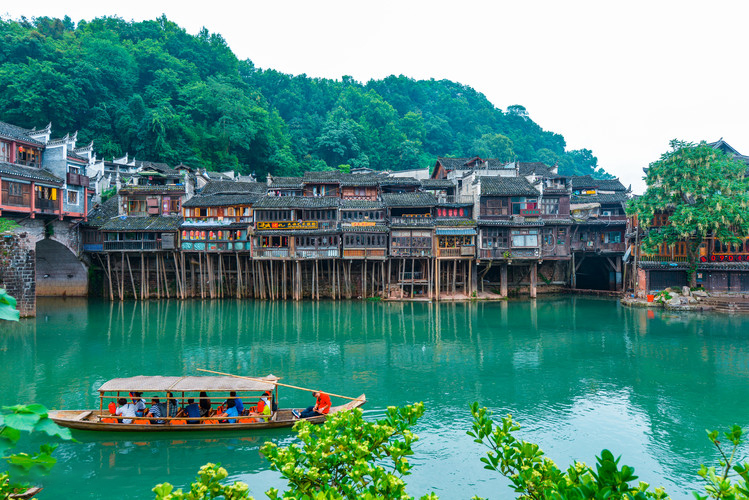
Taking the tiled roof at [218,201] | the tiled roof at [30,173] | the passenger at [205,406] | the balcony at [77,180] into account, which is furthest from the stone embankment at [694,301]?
the tiled roof at [30,173]

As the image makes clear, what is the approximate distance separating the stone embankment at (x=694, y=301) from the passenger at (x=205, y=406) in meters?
37.0

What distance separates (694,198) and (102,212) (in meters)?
55.8

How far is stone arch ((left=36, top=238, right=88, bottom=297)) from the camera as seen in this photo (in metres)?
45.4

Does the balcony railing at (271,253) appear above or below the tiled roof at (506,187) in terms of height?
below

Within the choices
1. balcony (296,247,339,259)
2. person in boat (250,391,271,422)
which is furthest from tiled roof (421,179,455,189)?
person in boat (250,391,271,422)

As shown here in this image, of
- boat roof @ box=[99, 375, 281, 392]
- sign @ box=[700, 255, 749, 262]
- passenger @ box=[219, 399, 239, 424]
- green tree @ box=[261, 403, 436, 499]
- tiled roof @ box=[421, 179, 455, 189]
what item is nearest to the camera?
green tree @ box=[261, 403, 436, 499]

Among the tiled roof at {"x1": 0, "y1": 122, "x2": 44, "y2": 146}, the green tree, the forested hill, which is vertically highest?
the forested hill

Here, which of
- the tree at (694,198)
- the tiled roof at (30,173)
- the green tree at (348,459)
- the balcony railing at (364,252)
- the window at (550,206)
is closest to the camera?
the green tree at (348,459)

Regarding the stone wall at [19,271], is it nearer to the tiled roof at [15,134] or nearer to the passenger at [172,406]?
the tiled roof at [15,134]

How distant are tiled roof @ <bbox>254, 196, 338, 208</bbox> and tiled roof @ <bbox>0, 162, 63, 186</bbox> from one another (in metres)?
16.6

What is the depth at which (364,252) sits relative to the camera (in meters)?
42.5

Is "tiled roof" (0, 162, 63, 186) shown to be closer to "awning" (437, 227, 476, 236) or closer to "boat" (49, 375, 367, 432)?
"boat" (49, 375, 367, 432)

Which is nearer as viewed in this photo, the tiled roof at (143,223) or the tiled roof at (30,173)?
the tiled roof at (30,173)

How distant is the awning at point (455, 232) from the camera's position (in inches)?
1690
